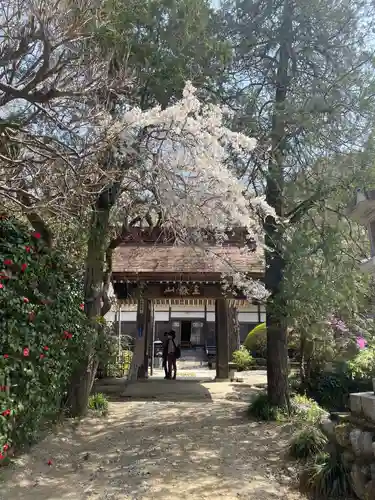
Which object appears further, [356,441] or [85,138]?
[85,138]

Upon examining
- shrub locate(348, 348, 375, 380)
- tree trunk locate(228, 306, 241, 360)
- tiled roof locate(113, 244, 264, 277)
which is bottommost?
shrub locate(348, 348, 375, 380)

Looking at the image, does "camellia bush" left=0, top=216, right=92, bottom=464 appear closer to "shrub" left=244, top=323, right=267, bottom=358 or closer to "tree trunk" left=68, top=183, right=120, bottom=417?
"tree trunk" left=68, top=183, right=120, bottom=417

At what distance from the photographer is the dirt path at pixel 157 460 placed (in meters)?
4.02

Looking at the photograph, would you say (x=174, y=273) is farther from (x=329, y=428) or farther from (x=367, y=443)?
(x=367, y=443)

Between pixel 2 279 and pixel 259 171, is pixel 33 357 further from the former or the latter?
pixel 259 171

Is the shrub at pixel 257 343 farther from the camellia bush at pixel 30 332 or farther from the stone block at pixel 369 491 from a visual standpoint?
the stone block at pixel 369 491

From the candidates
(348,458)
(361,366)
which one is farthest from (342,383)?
(348,458)

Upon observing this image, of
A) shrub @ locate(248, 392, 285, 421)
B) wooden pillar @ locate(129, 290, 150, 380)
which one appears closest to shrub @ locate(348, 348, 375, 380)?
shrub @ locate(248, 392, 285, 421)

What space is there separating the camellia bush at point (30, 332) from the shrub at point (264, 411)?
10.3 feet

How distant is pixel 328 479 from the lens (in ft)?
12.6

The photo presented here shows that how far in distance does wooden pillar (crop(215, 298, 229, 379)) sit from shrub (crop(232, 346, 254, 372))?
9.28ft

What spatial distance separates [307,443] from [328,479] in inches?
36.8

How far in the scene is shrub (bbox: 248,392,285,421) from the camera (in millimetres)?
6726

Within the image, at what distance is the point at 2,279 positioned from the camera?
4.03m
